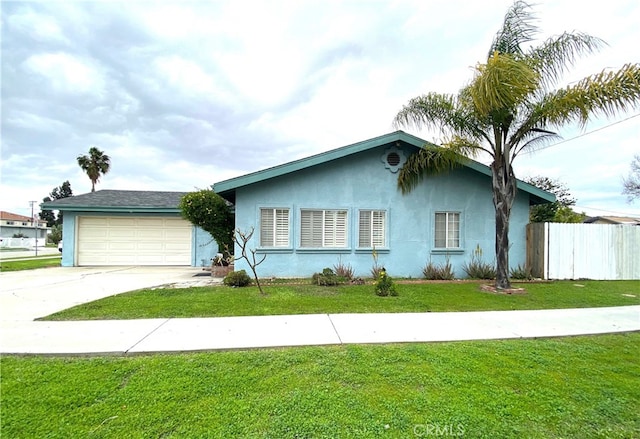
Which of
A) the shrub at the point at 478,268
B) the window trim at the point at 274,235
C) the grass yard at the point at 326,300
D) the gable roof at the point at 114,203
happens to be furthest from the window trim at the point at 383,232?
the gable roof at the point at 114,203

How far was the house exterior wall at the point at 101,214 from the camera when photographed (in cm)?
Answer: 1370

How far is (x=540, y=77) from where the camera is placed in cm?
755

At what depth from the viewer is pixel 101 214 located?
14.0 meters

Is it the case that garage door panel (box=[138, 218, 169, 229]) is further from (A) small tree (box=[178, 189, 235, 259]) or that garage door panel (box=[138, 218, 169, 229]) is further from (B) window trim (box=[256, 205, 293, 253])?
(B) window trim (box=[256, 205, 293, 253])

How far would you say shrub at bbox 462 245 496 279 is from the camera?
419 inches

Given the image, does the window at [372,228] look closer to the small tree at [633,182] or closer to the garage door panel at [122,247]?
the garage door panel at [122,247]

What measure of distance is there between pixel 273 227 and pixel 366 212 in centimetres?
324

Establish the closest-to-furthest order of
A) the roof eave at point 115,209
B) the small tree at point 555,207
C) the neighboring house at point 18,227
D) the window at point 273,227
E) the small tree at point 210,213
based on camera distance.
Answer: the window at point 273,227
the small tree at point 210,213
the roof eave at point 115,209
the small tree at point 555,207
the neighboring house at point 18,227

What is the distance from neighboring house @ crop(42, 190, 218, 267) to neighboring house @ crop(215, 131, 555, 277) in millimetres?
4848

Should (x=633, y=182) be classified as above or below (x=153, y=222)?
above

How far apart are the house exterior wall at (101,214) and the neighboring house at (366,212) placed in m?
4.44

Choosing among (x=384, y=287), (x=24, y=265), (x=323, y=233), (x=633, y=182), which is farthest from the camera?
(x=633, y=182)
